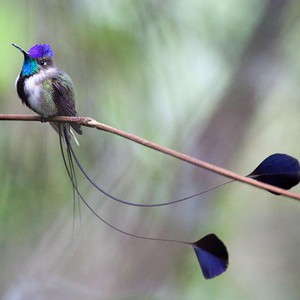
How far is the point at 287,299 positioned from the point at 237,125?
1.32m

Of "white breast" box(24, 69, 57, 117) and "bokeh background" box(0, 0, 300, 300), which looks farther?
"bokeh background" box(0, 0, 300, 300)

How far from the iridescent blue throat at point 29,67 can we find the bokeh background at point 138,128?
35.5 inches

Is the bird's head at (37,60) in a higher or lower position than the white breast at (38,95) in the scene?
higher

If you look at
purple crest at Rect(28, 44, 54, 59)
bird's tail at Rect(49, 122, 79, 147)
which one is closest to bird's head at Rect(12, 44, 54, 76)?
purple crest at Rect(28, 44, 54, 59)

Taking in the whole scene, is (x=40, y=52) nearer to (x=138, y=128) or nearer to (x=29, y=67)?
(x=29, y=67)

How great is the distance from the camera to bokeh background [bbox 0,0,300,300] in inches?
100

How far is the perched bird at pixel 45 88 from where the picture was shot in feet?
5.24

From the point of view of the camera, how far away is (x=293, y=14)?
9.69 ft

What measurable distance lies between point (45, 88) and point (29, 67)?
0.07m

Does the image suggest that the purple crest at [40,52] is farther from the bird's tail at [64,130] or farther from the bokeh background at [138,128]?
the bokeh background at [138,128]

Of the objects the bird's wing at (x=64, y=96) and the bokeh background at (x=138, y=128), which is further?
the bokeh background at (x=138, y=128)

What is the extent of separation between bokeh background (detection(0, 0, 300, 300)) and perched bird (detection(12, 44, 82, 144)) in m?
0.87

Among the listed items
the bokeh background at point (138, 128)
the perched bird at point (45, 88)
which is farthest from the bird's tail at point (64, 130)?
the bokeh background at point (138, 128)

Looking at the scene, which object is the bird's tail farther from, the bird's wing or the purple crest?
the purple crest
